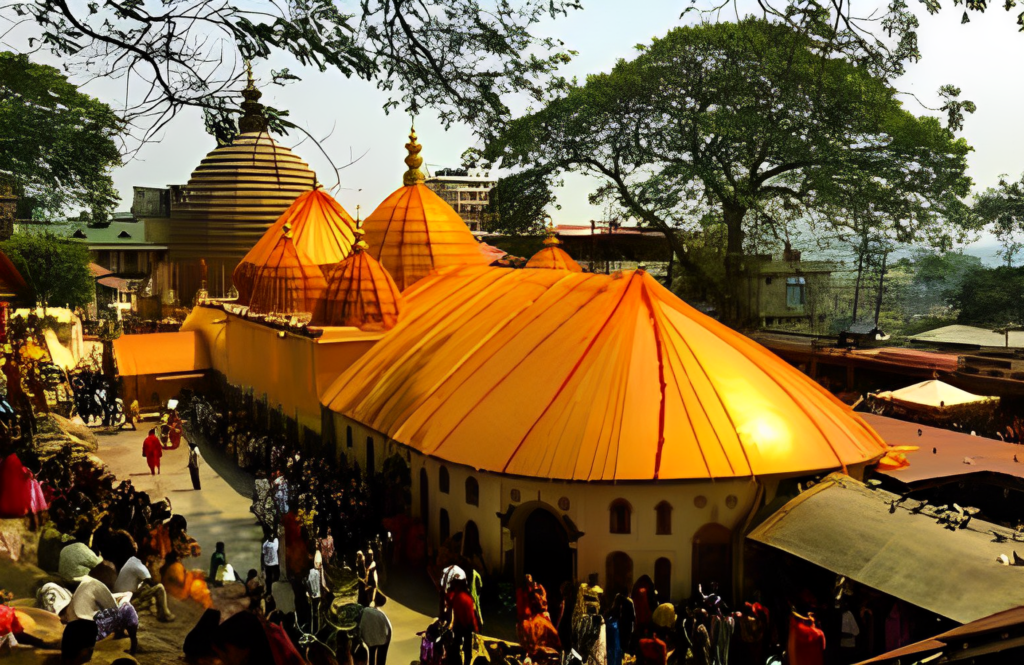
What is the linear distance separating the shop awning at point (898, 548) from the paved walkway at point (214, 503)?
5659 mm

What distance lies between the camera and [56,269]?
1695 inches

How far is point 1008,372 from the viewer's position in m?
29.5

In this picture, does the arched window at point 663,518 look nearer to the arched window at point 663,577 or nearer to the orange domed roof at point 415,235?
the arched window at point 663,577

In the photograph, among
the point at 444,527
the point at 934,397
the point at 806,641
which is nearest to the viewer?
the point at 806,641

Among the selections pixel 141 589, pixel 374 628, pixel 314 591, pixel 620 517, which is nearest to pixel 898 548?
pixel 620 517

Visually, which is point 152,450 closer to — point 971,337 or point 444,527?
point 444,527

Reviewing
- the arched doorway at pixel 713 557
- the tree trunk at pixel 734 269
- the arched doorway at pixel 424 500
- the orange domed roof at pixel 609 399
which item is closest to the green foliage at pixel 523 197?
the tree trunk at pixel 734 269

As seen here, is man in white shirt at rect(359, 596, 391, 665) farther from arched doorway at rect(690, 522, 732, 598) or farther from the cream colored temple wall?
arched doorway at rect(690, 522, 732, 598)

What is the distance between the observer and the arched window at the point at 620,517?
50.8 feet

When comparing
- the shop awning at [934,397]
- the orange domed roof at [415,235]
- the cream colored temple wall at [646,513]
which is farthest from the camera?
the orange domed roof at [415,235]

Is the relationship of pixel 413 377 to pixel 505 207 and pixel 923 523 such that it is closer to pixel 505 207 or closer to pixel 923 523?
pixel 923 523

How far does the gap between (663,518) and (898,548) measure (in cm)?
357

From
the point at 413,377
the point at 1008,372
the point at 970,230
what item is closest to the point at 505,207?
the point at 970,230

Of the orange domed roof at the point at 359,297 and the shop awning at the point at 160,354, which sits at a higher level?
the orange domed roof at the point at 359,297
